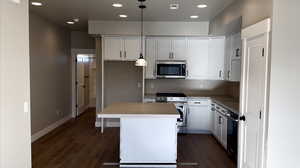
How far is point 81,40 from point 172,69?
323 cm

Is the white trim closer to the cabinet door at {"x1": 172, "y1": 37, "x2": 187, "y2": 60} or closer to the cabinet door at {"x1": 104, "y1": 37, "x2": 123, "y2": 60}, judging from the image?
the cabinet door at {"x1": 172, "y1": 37, "x2": 187, "y2": 60}

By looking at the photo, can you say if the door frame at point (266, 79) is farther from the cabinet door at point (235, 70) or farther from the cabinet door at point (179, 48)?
the cabinet door at point (179, 48)

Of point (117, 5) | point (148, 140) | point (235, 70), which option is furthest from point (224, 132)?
point (117, 5)

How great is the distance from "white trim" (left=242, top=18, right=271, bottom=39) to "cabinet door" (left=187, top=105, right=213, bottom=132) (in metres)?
2.90

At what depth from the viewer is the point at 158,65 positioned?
6434 mm

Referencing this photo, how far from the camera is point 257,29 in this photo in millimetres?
3076

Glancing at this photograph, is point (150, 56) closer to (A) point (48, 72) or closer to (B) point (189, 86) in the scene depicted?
(B) point (189, 86)

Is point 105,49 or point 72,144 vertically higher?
point 105,49

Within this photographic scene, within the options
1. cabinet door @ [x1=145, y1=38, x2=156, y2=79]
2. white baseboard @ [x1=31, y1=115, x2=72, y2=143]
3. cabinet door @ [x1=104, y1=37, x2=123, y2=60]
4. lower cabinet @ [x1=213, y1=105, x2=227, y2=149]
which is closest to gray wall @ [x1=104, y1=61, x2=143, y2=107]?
cabinet door @ [x1=145, y1=38, x2=156, y2=79]

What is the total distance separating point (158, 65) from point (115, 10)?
1.93m

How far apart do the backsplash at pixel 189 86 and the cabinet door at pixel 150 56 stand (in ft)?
1.53
